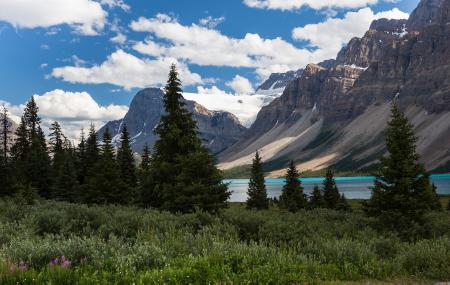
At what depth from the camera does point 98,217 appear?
14.9 metres

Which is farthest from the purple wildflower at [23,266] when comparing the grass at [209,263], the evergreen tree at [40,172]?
the evergreen tree at [40,172]

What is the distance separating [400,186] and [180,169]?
1489cm

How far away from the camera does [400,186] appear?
86.3 ft

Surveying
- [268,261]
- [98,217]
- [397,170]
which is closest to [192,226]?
[98,217]

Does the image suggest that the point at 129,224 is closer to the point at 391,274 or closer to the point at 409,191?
the point at 391,274

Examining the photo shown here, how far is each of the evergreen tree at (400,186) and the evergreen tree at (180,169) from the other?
9969 mm

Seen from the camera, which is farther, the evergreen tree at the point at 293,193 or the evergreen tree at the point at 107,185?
the evergreen tree at the point at 293,193

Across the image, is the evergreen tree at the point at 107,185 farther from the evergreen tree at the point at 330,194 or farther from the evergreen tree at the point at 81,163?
the evergreen tree at the point at 330,194

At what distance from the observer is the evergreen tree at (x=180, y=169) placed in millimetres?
26266

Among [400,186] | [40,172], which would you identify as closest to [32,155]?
[40,172]

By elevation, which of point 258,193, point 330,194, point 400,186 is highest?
point 400,186

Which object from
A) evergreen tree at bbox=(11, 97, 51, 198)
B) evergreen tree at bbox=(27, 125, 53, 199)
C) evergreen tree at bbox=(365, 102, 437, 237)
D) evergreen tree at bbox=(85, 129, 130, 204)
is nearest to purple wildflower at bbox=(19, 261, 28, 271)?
evergreen tree at bbox=(365, 102, 437, 237)

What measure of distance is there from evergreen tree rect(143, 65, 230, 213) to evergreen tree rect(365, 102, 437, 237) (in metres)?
9.97

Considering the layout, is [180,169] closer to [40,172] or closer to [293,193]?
[293,193]
